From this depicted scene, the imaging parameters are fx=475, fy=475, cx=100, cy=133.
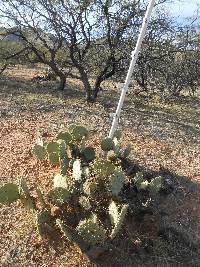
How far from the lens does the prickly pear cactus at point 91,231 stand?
5.97m

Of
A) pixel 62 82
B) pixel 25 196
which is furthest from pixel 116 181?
pixel 62 82

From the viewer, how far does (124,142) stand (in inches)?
402

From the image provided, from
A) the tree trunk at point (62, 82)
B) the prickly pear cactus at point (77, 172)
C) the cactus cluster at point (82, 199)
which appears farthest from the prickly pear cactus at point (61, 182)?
the tree trunk at point (62, 82)

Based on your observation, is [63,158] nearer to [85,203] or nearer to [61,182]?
[61,182]

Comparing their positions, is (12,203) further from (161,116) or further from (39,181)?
(161,116)

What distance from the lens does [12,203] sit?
741 centimetres

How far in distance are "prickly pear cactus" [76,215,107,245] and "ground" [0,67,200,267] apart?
39 centimetres

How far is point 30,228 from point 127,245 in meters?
1.41

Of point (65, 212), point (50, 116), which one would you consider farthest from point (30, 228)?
point (50, 116)

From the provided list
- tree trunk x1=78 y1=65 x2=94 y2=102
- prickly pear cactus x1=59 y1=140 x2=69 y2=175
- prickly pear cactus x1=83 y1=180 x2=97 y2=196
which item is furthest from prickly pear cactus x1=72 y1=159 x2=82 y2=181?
tree trunk x1=78 y1=65 x2=94 y2=102

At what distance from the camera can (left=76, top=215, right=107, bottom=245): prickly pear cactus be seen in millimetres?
5969

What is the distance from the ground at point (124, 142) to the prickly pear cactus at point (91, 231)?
0.39 m

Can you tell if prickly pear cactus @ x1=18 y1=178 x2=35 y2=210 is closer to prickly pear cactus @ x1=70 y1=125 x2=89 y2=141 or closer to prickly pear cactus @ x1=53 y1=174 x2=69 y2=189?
prickly pear cactus @ x1=53 y1=174 x2=69 y2=189

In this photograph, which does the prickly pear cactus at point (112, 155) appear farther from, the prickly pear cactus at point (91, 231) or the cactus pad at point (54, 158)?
the prickly pear cactus at point (91, 231)
